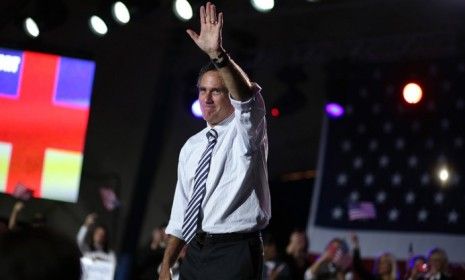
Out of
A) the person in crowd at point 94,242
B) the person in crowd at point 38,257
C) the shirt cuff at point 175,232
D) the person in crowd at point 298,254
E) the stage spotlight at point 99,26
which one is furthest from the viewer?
the stage spotlight at point 99,26

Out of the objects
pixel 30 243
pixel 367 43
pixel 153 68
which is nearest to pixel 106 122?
pixel 153 68

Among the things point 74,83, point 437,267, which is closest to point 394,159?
point 437,267

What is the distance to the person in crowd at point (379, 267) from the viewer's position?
8.55 meters

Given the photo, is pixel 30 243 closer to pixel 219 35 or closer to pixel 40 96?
pixel 219 35

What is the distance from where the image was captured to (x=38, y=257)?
122cm

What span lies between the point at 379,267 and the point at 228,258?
601cm

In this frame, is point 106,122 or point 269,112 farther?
point 106,122

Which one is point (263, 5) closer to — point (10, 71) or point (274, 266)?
point (274, 266)

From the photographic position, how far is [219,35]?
2986 millimetres

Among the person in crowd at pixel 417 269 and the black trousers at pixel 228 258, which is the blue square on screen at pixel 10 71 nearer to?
the person in crowd at pixel 417 269

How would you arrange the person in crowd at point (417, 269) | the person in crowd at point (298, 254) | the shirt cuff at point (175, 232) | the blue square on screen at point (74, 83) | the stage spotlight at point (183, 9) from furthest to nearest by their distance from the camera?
the blue square on screen at point (74, 83), the stage spotlight at point (183, 9), the person in crowd at point (298, 254), the person in crowd at point (417, 269), the shirt cuff at point (175, 232)

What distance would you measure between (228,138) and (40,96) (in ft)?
23.5

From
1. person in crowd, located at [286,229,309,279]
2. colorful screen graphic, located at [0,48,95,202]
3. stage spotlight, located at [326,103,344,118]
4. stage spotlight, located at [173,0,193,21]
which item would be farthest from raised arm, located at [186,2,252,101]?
colorful screen graphic, located at [0,48,95,202]

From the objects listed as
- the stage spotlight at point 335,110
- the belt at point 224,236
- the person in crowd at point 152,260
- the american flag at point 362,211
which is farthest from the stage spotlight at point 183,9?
the belt at point 224,236
